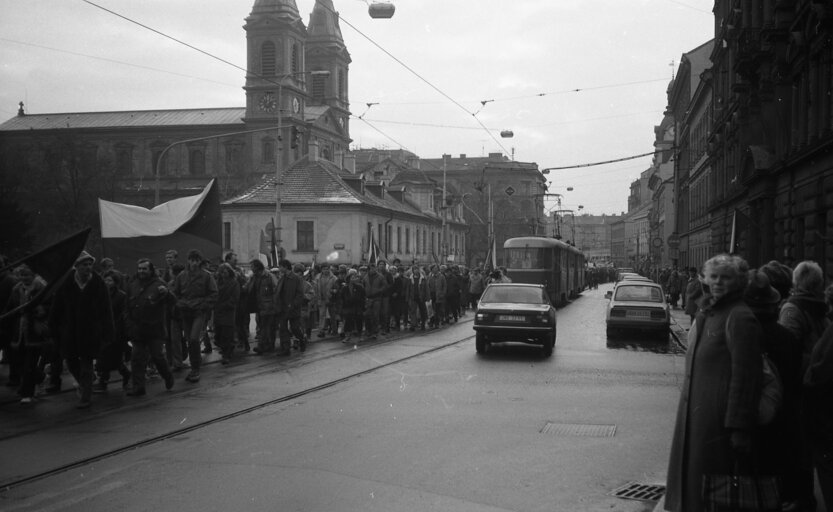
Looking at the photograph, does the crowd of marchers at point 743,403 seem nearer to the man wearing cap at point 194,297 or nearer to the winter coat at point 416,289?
the man wearing cap at point 194,297

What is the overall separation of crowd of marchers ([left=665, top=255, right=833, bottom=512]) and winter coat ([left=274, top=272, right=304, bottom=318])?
12633mm

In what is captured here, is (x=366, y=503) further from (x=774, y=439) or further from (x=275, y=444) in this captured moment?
(x=774, y=439)

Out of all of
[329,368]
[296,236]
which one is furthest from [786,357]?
[296,236]

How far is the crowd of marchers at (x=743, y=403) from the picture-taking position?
4.34 m

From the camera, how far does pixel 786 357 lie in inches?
180

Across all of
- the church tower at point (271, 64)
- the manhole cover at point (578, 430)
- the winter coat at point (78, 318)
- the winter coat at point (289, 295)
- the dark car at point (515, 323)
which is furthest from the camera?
the church tower at point (271, 64)

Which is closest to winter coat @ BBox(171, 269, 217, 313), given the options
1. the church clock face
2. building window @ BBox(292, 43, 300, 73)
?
the church clock face

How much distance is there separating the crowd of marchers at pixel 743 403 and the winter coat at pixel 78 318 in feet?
25.3

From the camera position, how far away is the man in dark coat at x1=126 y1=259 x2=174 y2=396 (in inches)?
439

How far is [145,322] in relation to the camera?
1116 cm

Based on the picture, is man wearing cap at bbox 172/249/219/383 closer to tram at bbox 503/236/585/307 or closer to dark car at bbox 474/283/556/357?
dark car at bbox 474/283/556/357

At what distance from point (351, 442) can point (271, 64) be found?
81.3 m

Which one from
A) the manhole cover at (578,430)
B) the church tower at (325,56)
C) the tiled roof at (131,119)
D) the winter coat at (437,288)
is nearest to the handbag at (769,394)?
the manhole cover at (578,430)

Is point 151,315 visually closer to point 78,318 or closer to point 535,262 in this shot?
point 78,318
